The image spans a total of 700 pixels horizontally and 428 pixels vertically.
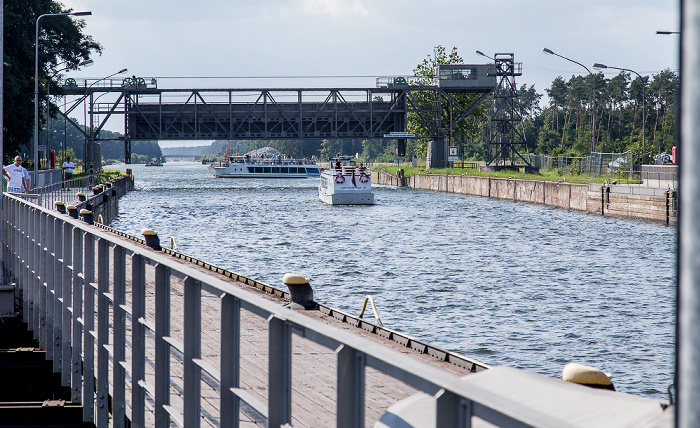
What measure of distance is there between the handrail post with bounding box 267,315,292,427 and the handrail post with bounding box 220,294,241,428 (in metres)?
0.53

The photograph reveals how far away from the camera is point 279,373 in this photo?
3.53m

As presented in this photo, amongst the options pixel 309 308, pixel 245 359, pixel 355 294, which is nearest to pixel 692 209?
pixel 245 359

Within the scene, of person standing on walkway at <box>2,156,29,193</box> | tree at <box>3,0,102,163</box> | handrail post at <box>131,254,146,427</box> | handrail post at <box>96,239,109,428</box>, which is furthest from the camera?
tree at <box>3,0,102,163</box>

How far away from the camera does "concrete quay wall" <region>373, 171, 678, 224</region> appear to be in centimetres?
4734

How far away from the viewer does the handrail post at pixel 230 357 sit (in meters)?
4.06

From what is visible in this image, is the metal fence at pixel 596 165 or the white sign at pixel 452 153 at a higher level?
the white sign at pixel 452 153

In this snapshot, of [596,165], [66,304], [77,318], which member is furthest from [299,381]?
[596,165]

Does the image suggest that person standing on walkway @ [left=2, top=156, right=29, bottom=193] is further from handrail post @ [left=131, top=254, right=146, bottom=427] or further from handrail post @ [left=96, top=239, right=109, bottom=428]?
handrail post @ [left=131, top=254, right=146, bottom=427]

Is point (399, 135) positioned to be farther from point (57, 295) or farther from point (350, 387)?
point (350, 387)

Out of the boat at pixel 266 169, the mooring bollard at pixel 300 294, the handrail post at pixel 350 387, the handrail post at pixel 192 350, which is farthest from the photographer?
the boat at pixel 266 169

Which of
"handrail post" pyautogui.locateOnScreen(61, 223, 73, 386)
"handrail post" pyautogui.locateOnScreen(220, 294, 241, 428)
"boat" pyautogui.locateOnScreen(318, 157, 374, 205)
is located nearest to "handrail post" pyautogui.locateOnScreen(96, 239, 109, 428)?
"handrail post" pyautogui.locateOnScreen(61, 223, 73, 386)

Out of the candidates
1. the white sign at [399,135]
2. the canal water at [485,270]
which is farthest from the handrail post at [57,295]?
the white sign at [399,135]

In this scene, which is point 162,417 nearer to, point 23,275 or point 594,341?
point 23,275

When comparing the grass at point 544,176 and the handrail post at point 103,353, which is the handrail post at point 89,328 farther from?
the grass at point 544,176
